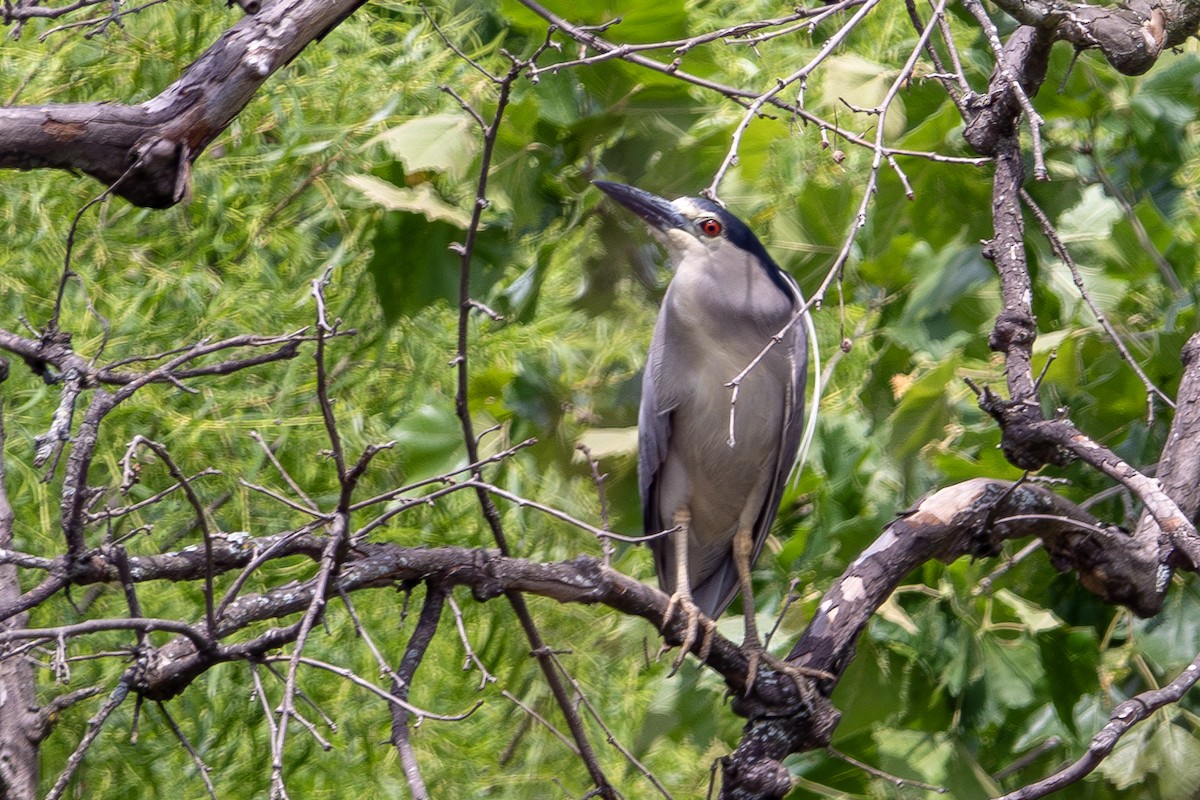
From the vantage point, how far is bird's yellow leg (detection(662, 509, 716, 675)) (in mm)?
1527

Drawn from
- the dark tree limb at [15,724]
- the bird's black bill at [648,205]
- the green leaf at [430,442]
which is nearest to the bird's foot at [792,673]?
the green leaf at [430,442]

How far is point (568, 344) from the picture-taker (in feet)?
8.84

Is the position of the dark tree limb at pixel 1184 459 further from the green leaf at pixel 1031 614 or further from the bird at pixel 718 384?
the bird at pixel 718 384

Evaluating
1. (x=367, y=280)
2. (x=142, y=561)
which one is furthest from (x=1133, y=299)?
(x=142, y=561)

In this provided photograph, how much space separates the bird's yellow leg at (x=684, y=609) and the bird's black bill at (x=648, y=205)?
480 mm

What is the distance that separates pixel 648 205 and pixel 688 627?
645 mm

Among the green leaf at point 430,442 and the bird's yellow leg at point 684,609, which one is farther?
the green leaf at point 430,442

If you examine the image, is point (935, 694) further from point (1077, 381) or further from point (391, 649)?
point (391, 649)

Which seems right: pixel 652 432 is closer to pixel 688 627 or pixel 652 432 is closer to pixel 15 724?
pixel 688 627

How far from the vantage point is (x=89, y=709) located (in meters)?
2.04

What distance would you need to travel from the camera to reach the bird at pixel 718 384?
1905 millimetres

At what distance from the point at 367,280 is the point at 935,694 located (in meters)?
1.22

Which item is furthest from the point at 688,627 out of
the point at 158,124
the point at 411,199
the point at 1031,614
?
the point at 158,124

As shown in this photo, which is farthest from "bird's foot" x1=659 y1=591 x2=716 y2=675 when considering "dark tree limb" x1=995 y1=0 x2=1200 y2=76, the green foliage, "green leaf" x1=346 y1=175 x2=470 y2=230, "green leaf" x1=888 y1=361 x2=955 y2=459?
"dark tree limb" x1=995 y1=0 x2=1200 y2=76
